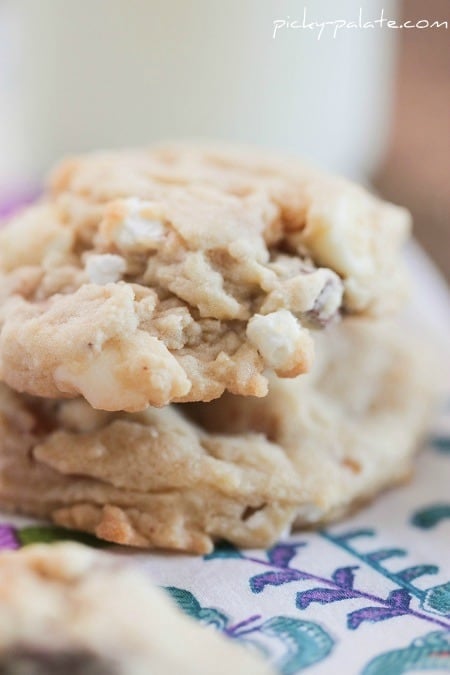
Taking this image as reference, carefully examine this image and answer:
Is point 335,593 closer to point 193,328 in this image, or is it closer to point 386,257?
point 193,328

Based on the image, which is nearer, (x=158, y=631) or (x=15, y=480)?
(x=158, y=631)

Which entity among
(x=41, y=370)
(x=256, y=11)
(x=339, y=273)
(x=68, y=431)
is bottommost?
(x=68, y=431)

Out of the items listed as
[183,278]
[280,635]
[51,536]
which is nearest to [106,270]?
[183,278]

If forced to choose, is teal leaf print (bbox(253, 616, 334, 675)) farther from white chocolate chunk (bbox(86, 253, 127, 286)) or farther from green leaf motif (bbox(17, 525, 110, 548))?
white chocolate chunk (bbox(86, 253, 127, 286))

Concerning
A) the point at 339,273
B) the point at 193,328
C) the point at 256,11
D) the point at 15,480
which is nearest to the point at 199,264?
the point at 193,328

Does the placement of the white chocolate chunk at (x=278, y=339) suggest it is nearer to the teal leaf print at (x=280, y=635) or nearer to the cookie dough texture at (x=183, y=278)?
the cookie dough texture at (x=183, y=278)

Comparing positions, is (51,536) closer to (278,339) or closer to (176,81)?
(278,339)
